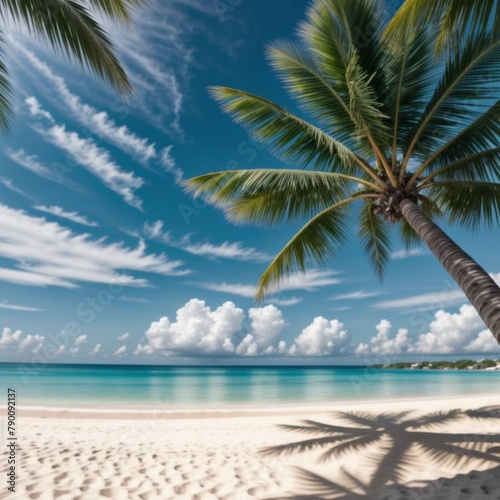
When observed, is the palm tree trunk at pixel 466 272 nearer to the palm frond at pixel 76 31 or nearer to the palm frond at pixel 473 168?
the palm frond at pixel 473 168

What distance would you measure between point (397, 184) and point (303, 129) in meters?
2.06

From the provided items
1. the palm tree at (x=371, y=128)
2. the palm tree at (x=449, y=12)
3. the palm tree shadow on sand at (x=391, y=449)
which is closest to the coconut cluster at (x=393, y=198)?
the palm tree at (x=371, y=128)

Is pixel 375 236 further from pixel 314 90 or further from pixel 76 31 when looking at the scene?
pixel 76 31


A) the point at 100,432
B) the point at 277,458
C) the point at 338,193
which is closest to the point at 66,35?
the point at 338,193

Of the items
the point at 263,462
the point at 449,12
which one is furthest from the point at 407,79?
the point at 263,462

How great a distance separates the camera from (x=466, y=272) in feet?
12.2

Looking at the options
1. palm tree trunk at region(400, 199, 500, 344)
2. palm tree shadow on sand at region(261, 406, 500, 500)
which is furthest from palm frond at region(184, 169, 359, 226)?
palm tree shadow on sand at region(261, 406, 500, 500)

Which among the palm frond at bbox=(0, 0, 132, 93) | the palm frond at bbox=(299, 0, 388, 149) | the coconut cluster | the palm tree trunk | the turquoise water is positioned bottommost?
the turquoise water

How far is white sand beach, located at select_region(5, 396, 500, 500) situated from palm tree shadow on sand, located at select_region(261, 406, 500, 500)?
0.02 metres

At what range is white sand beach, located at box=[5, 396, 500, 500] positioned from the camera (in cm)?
390

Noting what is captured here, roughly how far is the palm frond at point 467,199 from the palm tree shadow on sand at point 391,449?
12.8 ft

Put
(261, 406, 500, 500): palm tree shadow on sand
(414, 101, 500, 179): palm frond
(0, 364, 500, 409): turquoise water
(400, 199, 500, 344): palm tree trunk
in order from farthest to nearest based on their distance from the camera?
(0, 364, 500, 409): turquoise water < (414, 101, 500, 179): palm frond < (261, 406, 500, 500): palm tree shadow on sand < (400, 199, 500, 344): palm tree trunk

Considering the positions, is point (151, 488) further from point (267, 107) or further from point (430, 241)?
point (267, 107)

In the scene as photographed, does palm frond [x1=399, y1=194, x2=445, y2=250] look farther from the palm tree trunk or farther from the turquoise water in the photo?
the turquoise water
